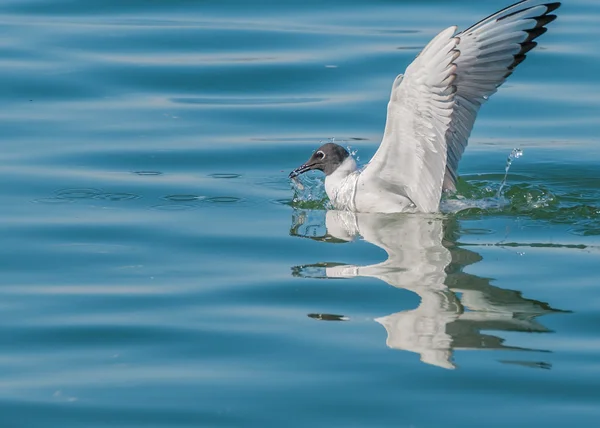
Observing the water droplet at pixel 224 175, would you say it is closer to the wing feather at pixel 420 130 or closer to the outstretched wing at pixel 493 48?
the wing feather at pixel 420 130

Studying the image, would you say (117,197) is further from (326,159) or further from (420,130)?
(420,130)

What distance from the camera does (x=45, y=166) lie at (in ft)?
35.1

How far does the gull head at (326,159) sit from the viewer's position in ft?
34.4

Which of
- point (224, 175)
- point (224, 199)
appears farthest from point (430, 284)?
point (224, 175)

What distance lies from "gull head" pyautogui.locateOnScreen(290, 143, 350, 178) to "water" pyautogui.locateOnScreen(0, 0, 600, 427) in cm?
21

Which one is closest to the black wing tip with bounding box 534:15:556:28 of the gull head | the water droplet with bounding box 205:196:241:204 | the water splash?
the water splash

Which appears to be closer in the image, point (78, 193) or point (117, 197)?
point (117, 197)

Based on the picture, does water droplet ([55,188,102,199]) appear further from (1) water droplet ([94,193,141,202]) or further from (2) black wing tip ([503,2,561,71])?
(2) black wing tip ([503,2,561,71])

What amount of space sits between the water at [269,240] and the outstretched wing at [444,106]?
0.98ft

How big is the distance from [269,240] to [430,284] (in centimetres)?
149

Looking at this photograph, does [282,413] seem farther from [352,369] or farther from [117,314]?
[117,314]

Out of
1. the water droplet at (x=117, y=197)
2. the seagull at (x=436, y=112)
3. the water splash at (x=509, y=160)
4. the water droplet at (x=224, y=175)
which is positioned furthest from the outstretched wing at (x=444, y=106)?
the water droplet at (x=117, y=197)

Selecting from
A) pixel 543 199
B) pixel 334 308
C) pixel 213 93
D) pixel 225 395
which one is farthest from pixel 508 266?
pixel 213 93

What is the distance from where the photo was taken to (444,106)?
29.3 feet
